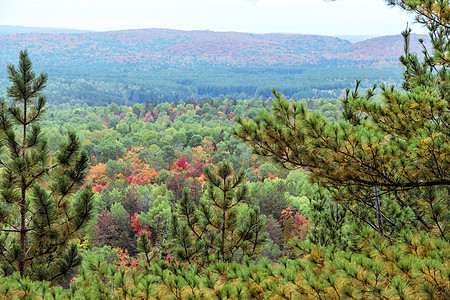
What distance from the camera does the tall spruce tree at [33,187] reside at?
451cm

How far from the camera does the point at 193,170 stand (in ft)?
110

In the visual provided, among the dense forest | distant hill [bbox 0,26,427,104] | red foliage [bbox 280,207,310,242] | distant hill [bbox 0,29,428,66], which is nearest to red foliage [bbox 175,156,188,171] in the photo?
red foliage [bbox 280,207,310,242]

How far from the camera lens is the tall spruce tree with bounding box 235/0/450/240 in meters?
3.66

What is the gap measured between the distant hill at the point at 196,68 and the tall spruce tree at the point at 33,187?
91366 mm

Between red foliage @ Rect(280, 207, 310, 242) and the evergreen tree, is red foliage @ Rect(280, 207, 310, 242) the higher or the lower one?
the lower one

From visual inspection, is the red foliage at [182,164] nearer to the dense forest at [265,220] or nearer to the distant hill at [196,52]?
the dense forest at [265,220]

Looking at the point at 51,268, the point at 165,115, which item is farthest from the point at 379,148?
the point at 165,115

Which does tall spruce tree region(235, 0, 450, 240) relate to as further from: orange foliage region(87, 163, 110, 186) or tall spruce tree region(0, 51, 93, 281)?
orange foliage region(87, 163, 110, 186)

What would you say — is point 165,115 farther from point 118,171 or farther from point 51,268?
point 51,268

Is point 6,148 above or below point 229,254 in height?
above

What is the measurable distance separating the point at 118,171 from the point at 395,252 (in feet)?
104

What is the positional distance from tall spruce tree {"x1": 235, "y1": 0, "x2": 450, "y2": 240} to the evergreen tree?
25.5 inches

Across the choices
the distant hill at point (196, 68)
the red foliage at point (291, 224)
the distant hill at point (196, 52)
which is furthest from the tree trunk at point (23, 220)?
the distant hill at point (196, 52)

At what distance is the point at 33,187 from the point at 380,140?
158 inches
